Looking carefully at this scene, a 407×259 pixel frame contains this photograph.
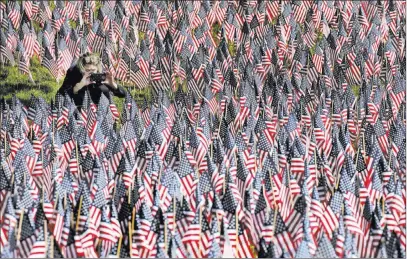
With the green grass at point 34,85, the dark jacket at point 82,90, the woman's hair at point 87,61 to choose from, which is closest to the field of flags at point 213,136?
the green grass at point 34,85

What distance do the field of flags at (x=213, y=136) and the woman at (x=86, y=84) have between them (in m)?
0.77

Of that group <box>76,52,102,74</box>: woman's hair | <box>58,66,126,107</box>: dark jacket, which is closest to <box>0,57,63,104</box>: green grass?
<box>58,66,126,107</box>: dark jacket

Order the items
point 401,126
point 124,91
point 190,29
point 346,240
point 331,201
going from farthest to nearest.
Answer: point 190,29, point 124,91, point 401,126, point 331,201, point 346,240

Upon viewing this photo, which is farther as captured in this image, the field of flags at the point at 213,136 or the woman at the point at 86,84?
the woman at the point at 86,84

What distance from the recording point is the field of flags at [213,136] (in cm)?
1911

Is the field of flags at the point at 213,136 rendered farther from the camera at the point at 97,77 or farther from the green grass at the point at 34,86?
the camera at the point at 97,77

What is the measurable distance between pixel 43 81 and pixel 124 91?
143 inches

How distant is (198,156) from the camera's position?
76.4 feet

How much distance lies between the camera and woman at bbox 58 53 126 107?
89.3 ft

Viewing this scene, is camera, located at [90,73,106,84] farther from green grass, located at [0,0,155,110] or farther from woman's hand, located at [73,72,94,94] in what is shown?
green grass, located at [0,0,155,110]

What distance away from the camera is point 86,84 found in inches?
1077

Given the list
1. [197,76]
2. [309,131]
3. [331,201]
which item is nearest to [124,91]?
[197,76]

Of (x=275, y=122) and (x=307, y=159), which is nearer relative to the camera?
(x=307, y=159)

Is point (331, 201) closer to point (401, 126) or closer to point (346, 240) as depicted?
point (346, 240)
